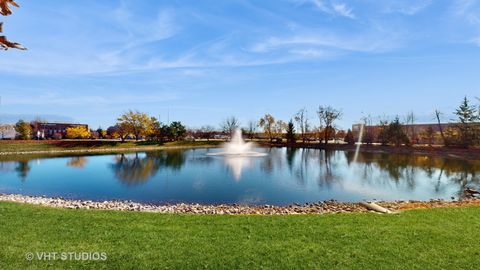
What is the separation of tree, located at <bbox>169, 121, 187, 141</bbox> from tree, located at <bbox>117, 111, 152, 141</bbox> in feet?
13.7

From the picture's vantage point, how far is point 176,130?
195 ft

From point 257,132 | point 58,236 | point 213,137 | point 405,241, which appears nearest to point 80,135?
point 213,137

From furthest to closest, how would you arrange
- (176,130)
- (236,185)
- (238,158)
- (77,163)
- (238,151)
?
(176,130) → (238,151) → (238,158) → (77,163) → (236,185)

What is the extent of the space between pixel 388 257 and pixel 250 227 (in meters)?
2.96

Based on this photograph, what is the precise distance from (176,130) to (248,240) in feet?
180

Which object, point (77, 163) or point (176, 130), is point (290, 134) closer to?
point (176, 130)

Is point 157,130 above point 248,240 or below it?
above

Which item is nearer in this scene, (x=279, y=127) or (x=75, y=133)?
(x=75, y=133)

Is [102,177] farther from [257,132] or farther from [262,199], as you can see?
[257,132]

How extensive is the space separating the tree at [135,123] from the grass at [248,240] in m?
49.1

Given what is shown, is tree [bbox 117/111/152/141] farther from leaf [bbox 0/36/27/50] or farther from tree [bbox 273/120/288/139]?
leaf [bbox 0/36/27/50]

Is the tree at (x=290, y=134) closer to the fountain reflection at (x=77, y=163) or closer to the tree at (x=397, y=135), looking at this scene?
the tree at (x=397, y=135)

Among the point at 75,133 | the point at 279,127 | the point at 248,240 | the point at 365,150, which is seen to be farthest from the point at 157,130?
the point at 248,240

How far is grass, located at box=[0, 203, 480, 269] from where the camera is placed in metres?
5.16
